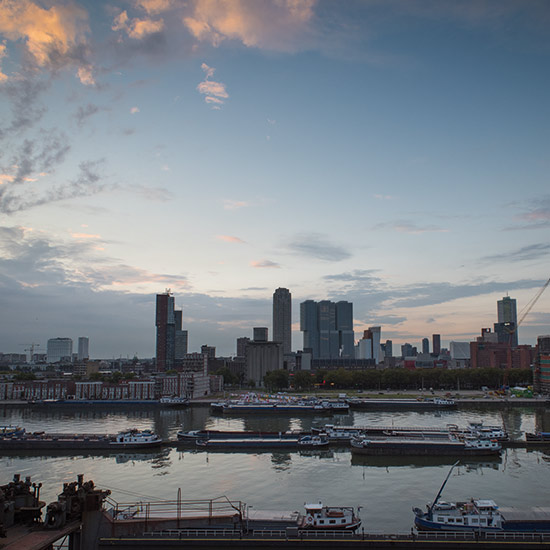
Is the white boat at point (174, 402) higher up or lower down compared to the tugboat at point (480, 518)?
lower down

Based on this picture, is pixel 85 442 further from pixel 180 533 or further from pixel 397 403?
pixel 397 403

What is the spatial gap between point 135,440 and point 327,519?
3604cm

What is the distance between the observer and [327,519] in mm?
29062

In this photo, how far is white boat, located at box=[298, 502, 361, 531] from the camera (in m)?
28.8

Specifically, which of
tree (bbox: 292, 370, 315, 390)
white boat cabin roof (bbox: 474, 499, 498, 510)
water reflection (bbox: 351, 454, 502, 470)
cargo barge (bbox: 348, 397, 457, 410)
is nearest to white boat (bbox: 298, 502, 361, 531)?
white boat cabin roof (bbox: 474, 499, 498, 510)

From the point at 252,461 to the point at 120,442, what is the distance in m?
17.6

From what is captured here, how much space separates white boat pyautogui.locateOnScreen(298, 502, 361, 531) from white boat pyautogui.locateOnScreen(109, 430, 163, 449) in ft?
111

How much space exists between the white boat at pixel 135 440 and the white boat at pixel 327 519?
33.9 metres

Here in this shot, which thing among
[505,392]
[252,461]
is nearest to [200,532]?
Result: [252,461]

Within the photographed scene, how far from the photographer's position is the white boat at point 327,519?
28761 mm

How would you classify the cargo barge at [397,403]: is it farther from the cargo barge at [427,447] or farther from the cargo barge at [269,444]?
the cargo barge at [269,444]

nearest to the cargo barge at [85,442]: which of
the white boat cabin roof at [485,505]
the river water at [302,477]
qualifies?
the river water at [302,477]

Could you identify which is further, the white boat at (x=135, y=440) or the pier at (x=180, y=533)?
the white boat at (x=135, y=440)

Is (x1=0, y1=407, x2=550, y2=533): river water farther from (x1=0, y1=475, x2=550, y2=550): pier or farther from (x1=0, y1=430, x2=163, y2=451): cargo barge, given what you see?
(x1=0, y1=475, x2=550, y2=550): pier
